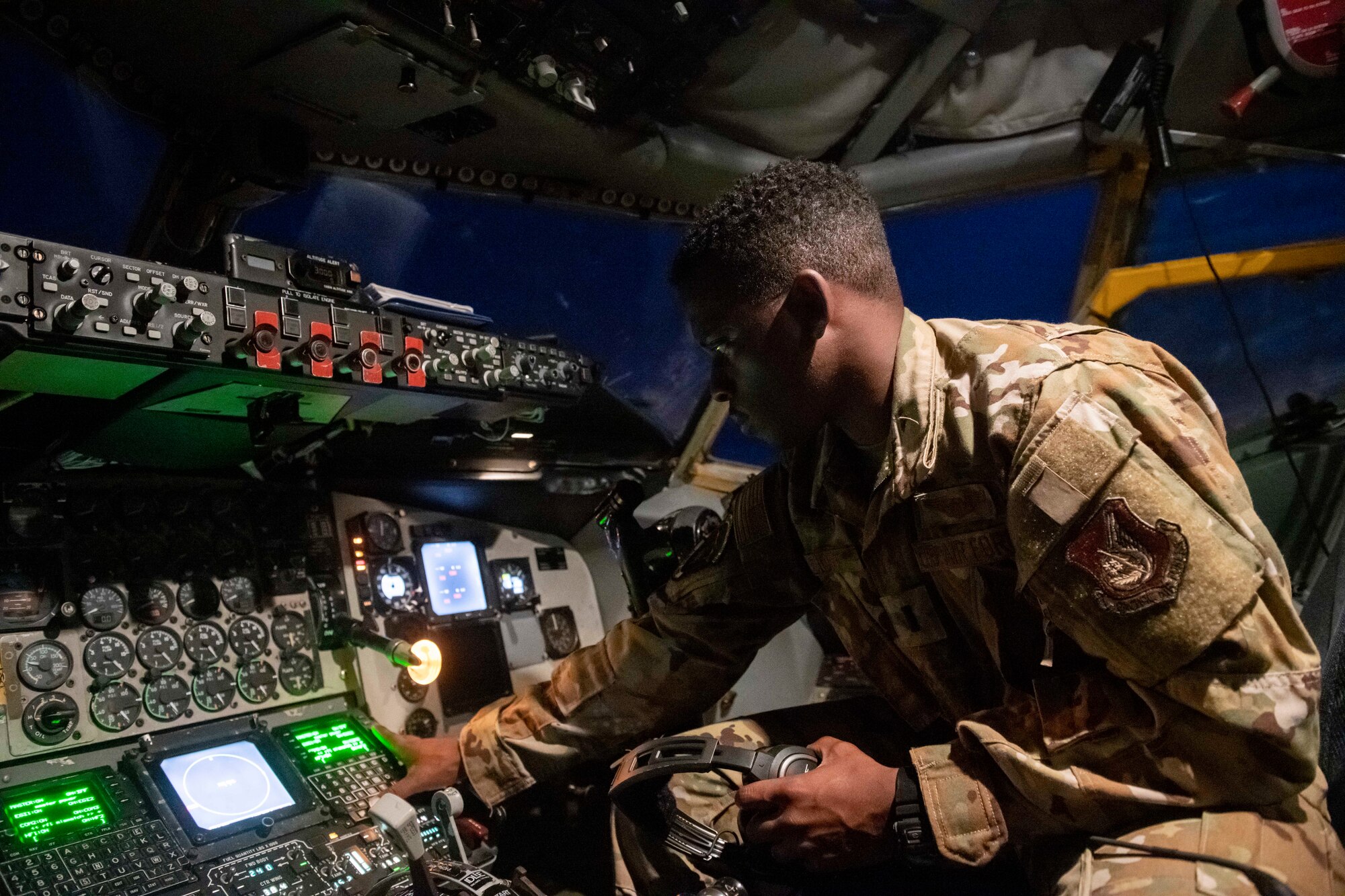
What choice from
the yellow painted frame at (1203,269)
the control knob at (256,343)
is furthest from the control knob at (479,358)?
the yellow painted frame at (1203,269)

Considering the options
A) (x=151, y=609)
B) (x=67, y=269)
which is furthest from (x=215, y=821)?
(x=67, y=269)

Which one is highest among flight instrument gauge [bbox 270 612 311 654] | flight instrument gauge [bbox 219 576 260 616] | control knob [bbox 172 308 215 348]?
control knob [bbox 172 308 215 348]

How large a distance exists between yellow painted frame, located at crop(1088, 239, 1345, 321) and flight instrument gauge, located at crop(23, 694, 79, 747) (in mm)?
3331

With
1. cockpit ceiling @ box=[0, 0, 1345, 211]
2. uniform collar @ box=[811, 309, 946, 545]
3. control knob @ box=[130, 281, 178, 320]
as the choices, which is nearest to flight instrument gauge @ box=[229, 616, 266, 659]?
control knob @ box=[130, 281, 178, 320]

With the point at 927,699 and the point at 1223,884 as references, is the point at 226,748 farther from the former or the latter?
the point at 1223,884

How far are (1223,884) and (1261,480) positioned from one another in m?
2.45

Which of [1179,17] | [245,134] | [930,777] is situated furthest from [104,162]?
[1179,17]

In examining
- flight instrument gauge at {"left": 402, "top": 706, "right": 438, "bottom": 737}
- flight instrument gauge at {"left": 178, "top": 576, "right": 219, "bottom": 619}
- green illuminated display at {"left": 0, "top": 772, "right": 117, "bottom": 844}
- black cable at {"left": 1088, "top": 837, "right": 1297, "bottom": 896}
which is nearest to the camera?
black cable at {"left": 1088, "top": 837, "right": 1297, "bottom": 896}

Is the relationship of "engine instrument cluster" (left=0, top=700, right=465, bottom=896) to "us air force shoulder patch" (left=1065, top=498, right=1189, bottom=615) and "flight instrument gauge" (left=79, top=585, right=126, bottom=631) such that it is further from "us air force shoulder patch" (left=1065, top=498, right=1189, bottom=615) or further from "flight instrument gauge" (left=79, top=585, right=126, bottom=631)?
"us air force shoulder patch" (left=1065, top=498, right=1189, bottom=615)

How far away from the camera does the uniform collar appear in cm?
151

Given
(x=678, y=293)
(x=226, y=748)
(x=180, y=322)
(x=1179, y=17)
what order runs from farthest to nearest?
(x=1179, y=17) < (x=226, y=748) < (x=678, y=293) < (x=180, y=322)

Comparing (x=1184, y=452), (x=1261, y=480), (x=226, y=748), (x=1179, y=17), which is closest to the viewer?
(x=1184, y=452)

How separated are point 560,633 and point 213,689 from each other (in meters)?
1.08

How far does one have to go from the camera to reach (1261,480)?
3.13 m
